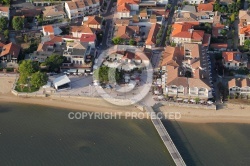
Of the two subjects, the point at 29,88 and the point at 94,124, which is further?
the point at 29,88

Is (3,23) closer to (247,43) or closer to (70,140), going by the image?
(70,140)

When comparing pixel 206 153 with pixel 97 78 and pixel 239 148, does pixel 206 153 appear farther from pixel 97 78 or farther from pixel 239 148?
pixel 97 78

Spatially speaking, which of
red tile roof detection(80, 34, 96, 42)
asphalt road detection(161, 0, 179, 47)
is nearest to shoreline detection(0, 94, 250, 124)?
red tile roof detection(80, 34, 96, 42)

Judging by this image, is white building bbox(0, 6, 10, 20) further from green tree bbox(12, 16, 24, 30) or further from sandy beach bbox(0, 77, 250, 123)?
sandy beach bbox(0, 77, 250, 123)

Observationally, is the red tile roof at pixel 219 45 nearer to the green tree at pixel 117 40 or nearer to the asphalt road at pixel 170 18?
the asphalt road at pixel 170 18

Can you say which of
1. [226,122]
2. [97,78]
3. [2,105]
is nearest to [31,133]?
[2,105]

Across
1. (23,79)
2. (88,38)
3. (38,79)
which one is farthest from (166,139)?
(88,38)
